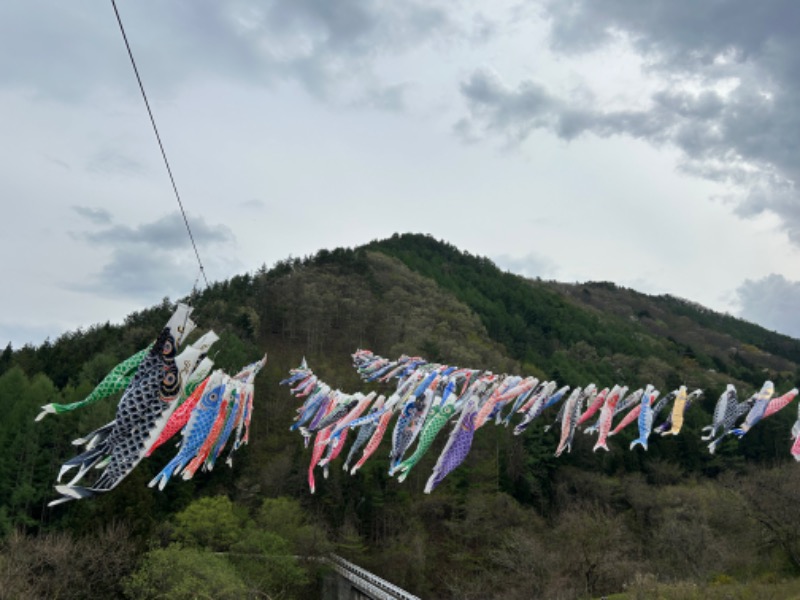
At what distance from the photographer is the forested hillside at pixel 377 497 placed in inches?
873

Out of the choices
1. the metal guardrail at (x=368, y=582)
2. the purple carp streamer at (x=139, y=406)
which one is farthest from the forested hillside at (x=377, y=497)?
the purple carp streamer at (x=139, y=406)

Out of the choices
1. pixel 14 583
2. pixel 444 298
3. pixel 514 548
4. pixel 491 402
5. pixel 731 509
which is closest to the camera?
pixel 14 583

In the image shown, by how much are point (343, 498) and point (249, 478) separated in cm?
571

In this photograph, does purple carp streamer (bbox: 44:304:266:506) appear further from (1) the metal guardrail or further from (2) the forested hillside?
(1) the metal guardrail

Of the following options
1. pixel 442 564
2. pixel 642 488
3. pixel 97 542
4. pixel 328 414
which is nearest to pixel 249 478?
pixel 442 564

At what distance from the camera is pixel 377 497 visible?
113 ft

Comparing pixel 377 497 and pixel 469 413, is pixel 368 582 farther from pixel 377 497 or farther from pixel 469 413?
pixel 469 413

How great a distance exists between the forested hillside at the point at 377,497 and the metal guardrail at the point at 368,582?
2.96ft

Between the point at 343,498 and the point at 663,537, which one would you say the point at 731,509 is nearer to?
the point at 663,537

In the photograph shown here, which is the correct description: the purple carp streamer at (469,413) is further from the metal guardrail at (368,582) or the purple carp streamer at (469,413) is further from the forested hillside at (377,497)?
the metal guardrail at (368,582)

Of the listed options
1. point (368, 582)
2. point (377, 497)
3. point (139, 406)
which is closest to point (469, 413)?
point (139, 406)

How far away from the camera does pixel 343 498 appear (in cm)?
3494

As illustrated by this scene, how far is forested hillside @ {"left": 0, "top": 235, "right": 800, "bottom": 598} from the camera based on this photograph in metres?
22.2

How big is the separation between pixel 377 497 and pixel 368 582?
9724mm
